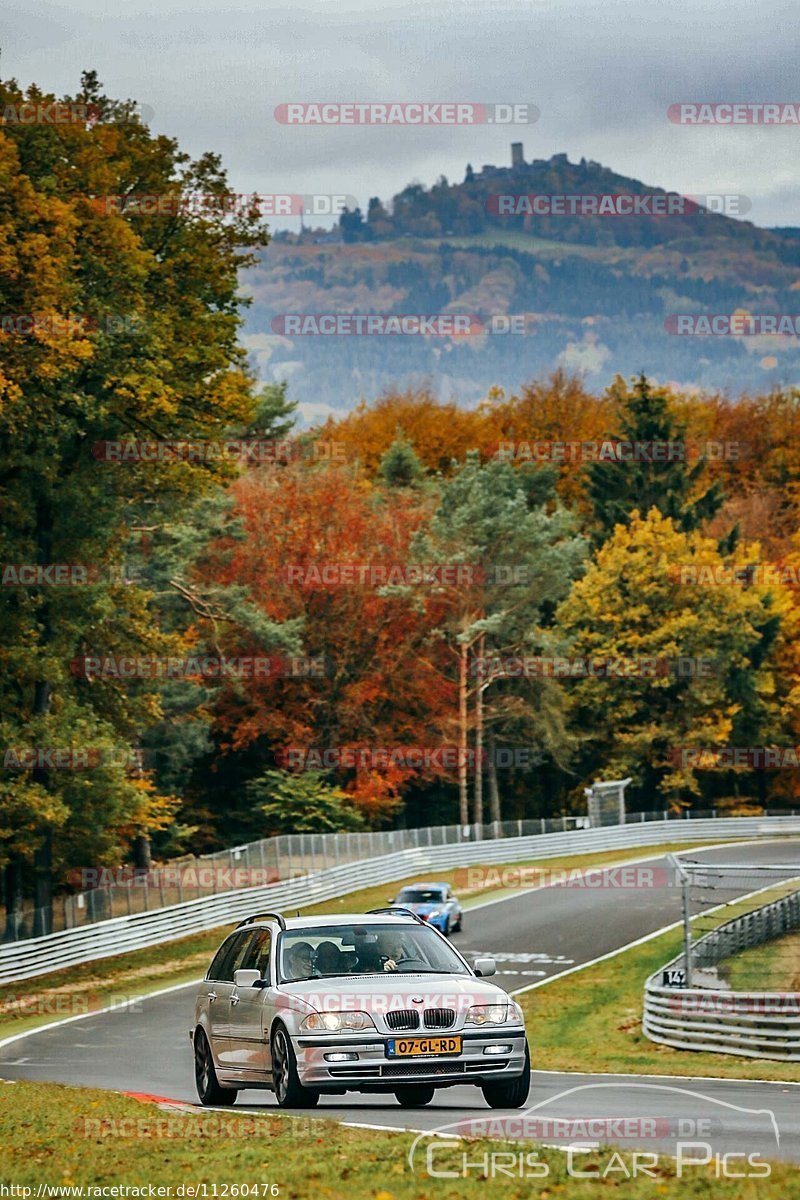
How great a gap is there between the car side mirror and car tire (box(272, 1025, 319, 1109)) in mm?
526

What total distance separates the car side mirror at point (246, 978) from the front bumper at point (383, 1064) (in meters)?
0.92

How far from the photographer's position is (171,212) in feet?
131

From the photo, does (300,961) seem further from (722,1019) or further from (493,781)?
(493,781)

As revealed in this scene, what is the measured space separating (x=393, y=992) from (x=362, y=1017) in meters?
0.35

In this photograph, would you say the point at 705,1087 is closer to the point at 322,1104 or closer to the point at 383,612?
the point at 322,1104

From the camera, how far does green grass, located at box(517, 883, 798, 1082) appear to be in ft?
74.9

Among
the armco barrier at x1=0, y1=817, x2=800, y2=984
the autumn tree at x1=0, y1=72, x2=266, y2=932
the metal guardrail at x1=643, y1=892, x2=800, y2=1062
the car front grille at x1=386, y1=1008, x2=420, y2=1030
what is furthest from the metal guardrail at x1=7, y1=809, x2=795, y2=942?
the car front grille at x1=386, y1=1008, x2=420, y2=1030

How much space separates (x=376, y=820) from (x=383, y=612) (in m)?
10.3

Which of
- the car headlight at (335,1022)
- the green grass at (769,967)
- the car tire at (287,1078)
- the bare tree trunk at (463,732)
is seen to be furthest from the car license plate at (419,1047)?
the bare tree trunk at (463,732)

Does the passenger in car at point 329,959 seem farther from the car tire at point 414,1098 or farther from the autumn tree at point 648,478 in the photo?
the autumn tree at point 648,478

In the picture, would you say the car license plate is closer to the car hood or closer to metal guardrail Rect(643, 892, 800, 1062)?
the car hood

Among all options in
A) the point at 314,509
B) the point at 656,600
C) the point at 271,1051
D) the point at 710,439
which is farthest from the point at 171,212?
the point at 710,439

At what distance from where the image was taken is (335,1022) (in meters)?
12.9

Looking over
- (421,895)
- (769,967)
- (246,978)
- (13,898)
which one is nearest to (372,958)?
(246,978)
